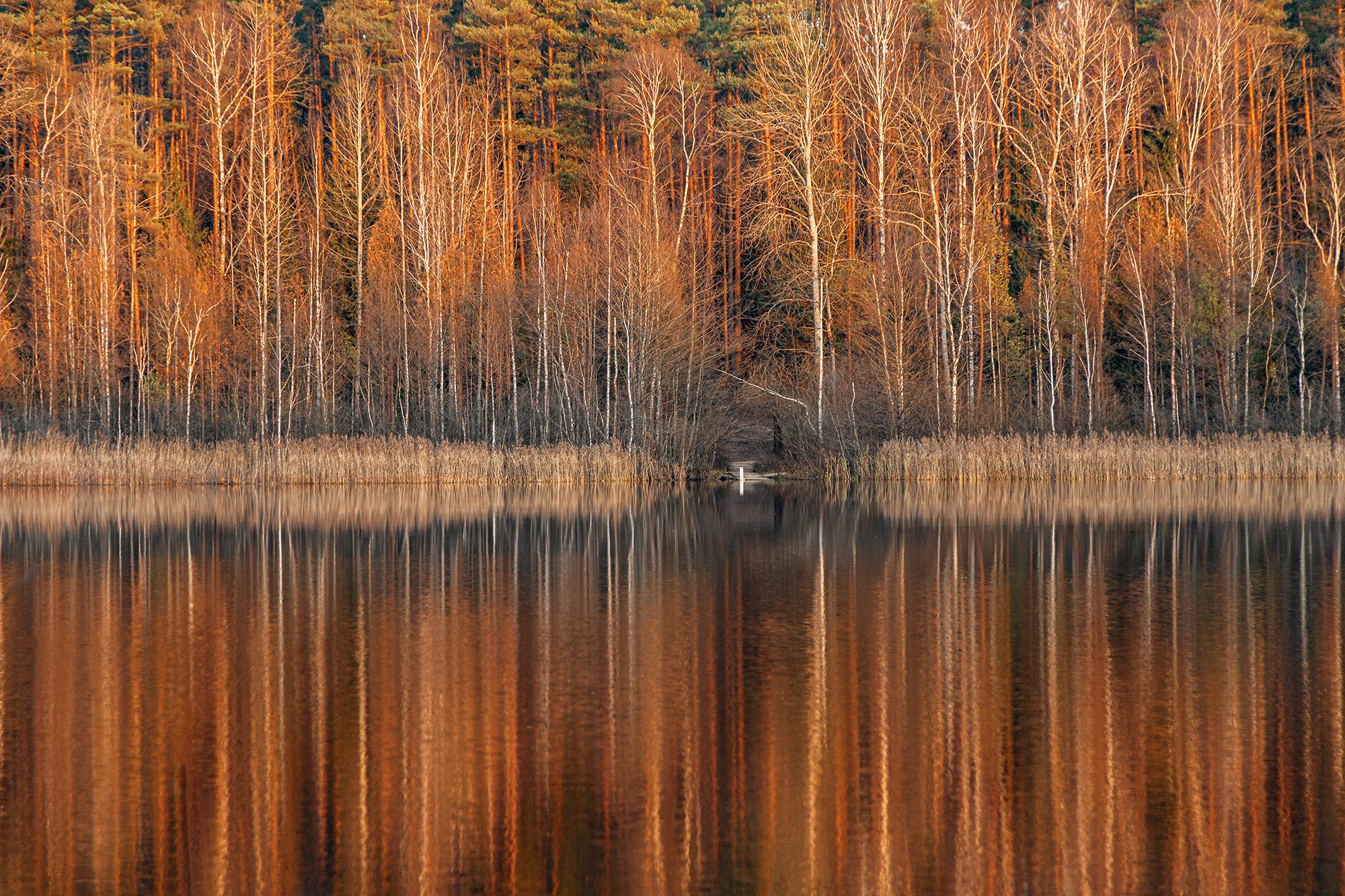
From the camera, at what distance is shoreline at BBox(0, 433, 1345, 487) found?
34.6m

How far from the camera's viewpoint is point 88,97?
142ft

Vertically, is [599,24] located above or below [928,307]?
above

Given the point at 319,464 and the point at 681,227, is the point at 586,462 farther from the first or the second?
the point at 681,227

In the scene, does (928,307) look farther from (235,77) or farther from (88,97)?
(88,97)

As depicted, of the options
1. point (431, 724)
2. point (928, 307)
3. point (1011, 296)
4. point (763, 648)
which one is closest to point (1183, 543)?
point (763, 648)

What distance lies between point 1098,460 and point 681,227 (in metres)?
16.9

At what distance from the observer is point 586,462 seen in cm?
3638

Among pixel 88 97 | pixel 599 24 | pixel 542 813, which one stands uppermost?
pixel 599 24

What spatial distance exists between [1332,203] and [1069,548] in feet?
97.9

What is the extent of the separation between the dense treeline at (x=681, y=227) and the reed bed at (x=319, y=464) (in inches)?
98.7

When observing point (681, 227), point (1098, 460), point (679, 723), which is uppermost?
point (681, 227)

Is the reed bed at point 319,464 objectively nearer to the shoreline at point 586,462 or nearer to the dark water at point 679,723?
the shoreline at point 586,462

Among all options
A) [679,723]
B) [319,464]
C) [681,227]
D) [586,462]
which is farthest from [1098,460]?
[679,723]

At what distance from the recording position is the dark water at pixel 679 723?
7.37 meters
